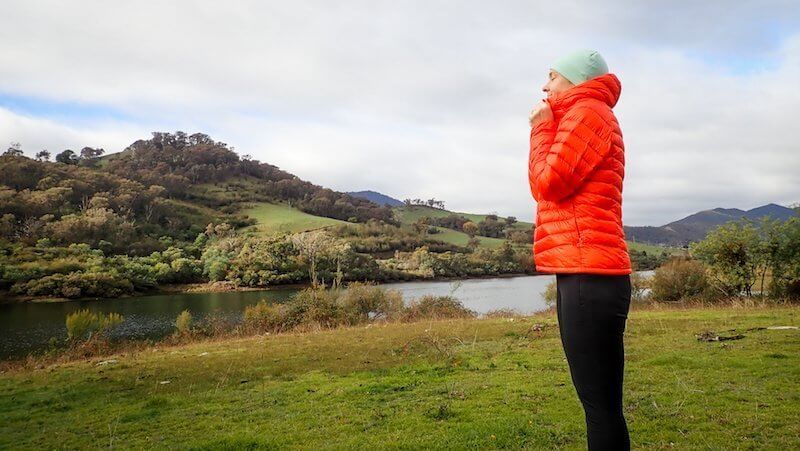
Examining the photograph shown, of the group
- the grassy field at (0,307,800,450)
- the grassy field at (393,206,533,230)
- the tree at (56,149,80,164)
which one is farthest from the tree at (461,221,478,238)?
the grassy field at (0,307,800,450)

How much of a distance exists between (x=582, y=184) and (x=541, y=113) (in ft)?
1.56

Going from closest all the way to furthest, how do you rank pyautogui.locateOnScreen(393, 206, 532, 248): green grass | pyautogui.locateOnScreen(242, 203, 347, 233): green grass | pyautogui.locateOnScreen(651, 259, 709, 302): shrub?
pyautogui.locateOnScreen(651, 259, 709, 302): shrub
pyautogui.locateOnScreen(242, 203, 347, 233): green grass
pyautogui.locateOnScreen(393, 206, 532, 248): green grass

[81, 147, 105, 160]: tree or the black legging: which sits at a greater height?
[81, 147, 105, 160]: tree

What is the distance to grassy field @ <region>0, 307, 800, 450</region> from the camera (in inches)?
200

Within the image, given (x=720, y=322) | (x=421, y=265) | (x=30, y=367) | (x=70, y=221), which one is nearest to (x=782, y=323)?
(x=720, y=322)

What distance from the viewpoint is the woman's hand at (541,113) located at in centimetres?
251

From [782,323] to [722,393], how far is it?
860cm

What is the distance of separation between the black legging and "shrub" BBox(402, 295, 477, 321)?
73.4 ft

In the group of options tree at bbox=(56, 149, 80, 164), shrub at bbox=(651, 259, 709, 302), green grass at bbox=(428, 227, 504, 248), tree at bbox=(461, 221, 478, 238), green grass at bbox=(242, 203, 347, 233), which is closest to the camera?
shrub at bbox=(651, 259, 709, 302)

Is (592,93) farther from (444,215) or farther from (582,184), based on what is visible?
(444,215)

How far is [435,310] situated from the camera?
2662 centimetres

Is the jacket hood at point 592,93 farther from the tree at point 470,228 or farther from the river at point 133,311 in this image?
the tree at point 470,228

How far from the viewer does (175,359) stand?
14.0 m

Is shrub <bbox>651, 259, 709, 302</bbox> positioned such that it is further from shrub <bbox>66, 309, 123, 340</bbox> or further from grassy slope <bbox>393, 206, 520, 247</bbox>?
grassy slope <bbox>393, 206, 520, 247</bbox>
